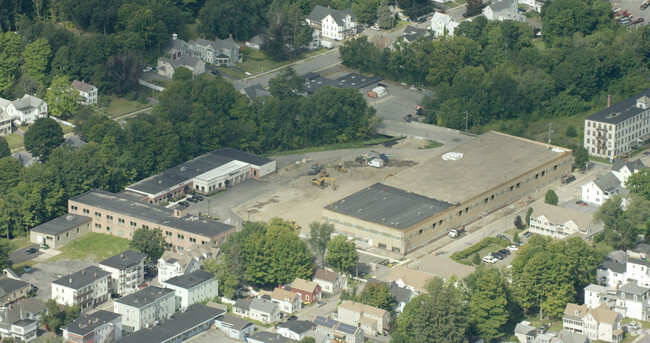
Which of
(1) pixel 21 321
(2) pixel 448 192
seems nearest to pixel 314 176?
(2) pixel 448 192

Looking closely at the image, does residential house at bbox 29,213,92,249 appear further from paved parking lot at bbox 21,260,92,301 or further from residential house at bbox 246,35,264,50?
residential house at bbox 246,35,264,50

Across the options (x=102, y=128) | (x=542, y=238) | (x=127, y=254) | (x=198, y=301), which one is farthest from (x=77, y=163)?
(x=542, y=238)

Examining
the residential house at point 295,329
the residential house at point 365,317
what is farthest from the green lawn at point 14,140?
the residential house at point 365,317

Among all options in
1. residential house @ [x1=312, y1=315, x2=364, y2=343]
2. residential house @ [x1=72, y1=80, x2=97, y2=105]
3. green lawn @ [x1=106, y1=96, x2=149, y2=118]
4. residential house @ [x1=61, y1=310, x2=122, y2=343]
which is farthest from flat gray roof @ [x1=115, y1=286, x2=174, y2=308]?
residential house @ [x1=72, y1=80, x2=97, y2=105]

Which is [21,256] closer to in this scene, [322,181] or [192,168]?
[192,168]

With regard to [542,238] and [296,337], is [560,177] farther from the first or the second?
[296,337]
